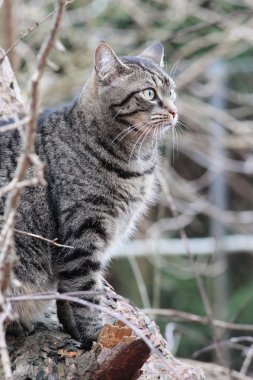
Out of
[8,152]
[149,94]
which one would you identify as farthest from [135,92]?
[8,152]

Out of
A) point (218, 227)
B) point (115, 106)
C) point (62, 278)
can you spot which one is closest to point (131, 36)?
point (218, 227)

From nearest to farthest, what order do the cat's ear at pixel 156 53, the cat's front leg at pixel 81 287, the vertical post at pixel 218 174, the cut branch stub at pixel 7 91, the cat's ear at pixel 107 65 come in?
the cat's front leg at pixel 81 287 < the cat's ear at pixel 107 65 < the cut branch stub at pixel 7 91 < the cat's ear at pixel 156 53 < the vertical post at pixel 218 174

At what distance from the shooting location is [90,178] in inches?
107

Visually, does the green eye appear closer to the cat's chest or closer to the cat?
the cat

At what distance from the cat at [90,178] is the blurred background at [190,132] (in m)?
1.30

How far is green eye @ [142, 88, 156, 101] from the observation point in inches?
112

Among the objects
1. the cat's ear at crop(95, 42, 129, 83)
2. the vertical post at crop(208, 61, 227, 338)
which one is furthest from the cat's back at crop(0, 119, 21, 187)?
the vertical post at crop(208, 61, 227, 338)

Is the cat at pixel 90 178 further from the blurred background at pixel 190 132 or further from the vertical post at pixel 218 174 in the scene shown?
the vertical post at pixel 218 174

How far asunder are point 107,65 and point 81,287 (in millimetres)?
843

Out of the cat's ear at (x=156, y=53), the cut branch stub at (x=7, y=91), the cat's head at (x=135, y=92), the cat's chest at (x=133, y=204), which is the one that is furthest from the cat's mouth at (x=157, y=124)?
the cut branch stub at (x=7, y=91)

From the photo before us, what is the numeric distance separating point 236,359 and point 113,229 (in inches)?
179

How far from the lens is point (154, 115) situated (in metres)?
2.80

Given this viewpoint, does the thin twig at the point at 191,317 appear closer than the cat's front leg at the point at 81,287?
No

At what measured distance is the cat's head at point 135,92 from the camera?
2810 mm
